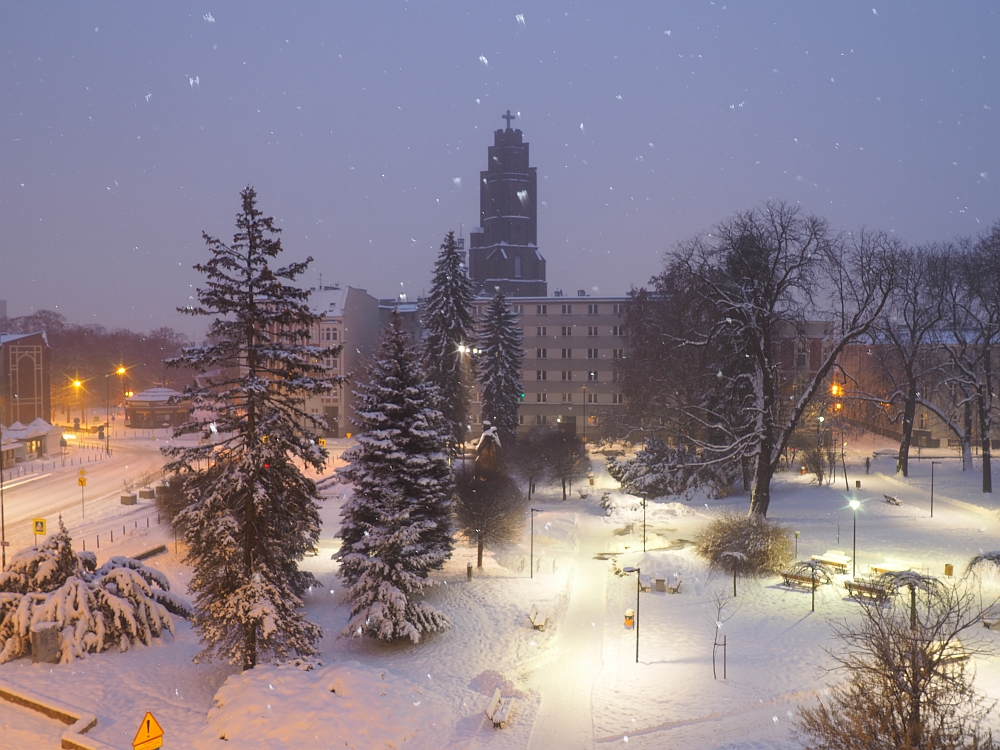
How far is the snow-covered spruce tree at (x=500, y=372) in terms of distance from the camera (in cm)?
5047

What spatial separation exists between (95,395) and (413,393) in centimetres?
10927

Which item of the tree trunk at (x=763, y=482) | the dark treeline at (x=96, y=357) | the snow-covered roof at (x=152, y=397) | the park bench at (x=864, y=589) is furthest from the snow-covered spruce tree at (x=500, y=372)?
the dark treeline at (x=96, y=357)

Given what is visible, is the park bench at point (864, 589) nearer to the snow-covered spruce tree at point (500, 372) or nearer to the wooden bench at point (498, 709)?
the wooden bench at point (498, 709)

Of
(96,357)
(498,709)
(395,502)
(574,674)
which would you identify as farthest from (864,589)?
(96,357)

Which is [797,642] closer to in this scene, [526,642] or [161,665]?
[526,642]

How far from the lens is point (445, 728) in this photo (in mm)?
15914

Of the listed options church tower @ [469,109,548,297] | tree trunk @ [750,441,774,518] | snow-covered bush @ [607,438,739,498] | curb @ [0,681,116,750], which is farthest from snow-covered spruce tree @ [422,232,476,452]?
church tower @ [469,109,548,297]

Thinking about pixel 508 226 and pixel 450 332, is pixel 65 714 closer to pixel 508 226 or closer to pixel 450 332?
pixel 450 332

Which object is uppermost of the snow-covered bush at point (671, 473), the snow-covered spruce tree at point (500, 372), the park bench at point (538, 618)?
the snow-covered spruce tree at point (500, 372)

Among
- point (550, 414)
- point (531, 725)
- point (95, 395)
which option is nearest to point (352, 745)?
point (531, 725)

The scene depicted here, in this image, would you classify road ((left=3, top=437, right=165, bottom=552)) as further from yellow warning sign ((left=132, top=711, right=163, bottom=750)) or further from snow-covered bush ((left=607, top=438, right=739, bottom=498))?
snow-covered bush ((left=607, top=438, right=739, bottom=498))

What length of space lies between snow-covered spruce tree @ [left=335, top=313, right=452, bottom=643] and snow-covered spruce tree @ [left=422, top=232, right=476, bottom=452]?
60.9ft

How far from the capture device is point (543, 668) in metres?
19.8

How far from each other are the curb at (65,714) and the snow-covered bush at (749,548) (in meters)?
19.4
